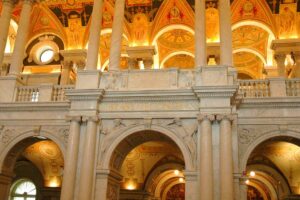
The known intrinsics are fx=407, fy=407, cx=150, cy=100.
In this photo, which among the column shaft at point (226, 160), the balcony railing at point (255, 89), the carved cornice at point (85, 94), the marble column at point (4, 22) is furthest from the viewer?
the marble column at point (4, 22)

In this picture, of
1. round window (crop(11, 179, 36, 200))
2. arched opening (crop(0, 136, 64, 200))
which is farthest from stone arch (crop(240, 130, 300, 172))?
round window (crop(11, 179, 36, 200))

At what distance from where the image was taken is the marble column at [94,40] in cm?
1641

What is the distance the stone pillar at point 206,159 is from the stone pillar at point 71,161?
4547 mm

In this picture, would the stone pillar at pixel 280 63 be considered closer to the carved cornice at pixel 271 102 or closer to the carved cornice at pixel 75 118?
the carved cornice at pixel 271 102

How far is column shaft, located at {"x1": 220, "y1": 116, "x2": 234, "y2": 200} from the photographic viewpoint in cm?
1326

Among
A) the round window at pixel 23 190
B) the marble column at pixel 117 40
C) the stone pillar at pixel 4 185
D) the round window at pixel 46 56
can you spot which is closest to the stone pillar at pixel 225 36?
the marble column at pixel 117 40

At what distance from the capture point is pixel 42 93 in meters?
17.0

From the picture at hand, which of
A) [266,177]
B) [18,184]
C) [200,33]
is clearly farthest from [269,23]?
[18,184]

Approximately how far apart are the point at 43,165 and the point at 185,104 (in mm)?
10026

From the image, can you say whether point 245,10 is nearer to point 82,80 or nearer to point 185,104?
point 185,104

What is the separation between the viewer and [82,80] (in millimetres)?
15875

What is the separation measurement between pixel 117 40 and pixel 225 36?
432 centimetres

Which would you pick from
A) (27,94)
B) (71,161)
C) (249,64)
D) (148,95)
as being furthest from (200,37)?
(249,64)

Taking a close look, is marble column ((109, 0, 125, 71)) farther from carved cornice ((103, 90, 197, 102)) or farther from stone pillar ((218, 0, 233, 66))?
stone pillar ((218, 0, 233, 66))
